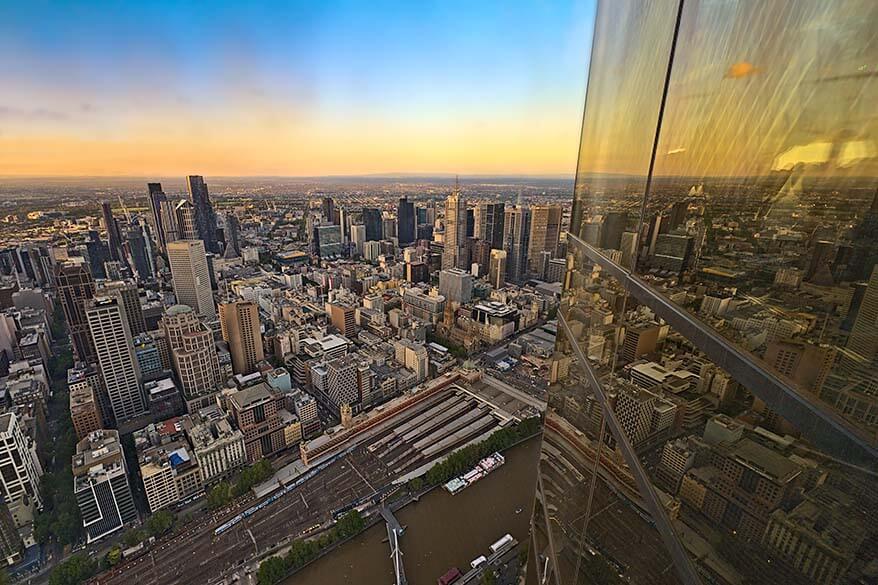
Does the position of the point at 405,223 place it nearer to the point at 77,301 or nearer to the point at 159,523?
the point at 77,301

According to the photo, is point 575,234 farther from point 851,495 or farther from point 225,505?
point 225,505

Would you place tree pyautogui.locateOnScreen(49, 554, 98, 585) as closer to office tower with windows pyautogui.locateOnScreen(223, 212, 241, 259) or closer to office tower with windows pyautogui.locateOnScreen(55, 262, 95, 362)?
office tower with windows pyautogui.locateOnScreen(55, 262, 95, 362)

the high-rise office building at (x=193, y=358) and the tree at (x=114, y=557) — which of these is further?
the high-rise office building at (x=193, y=358)

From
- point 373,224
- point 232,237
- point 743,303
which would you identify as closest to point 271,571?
point 743,303

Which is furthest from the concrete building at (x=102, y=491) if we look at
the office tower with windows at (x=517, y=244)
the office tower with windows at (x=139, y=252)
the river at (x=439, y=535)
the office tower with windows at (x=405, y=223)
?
the office tower with windows at (x=405, y=223)

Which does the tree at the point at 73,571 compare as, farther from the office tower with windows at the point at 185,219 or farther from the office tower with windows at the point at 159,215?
the office tower with windows at the point at 185,219
